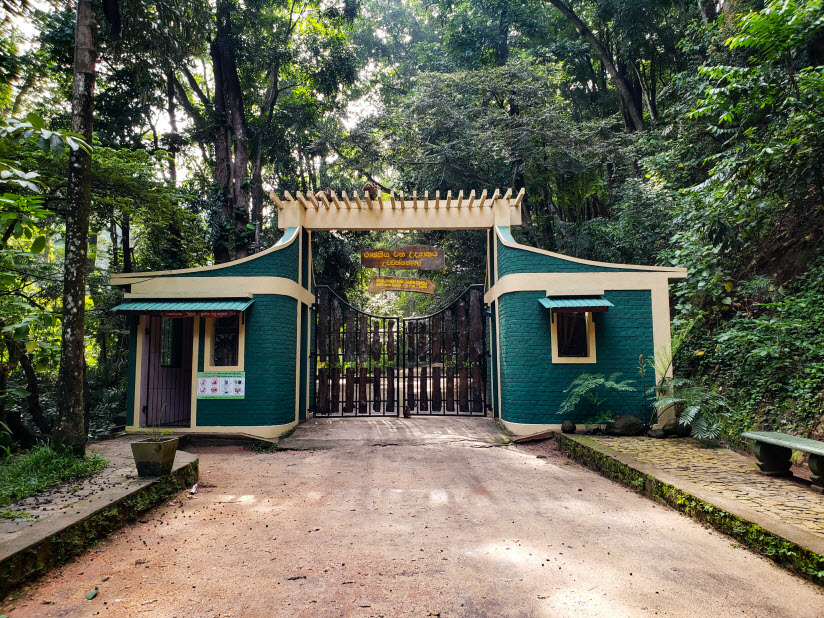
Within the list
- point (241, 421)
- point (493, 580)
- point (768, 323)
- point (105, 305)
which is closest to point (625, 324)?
point (768, 323)

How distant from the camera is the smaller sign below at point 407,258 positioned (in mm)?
10117

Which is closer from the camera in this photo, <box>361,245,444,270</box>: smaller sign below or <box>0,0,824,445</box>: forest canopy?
<box>0,0,824,445</box>: forest canopy

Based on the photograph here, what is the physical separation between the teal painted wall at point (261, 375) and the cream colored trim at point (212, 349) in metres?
0.07

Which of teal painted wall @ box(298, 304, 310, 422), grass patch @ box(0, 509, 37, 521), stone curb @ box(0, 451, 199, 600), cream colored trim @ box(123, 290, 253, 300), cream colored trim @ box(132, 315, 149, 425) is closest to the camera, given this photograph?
stone curb @ box(0, 451, 199, 600)

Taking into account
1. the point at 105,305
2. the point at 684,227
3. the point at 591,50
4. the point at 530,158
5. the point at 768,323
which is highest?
the point at 591,50

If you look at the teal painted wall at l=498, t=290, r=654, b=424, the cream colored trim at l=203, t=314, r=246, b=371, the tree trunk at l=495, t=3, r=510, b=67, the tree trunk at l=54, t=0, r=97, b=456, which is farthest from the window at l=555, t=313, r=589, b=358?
the tree trunk at l=495, t=3, r=510, b=67

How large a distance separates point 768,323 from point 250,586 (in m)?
7.88

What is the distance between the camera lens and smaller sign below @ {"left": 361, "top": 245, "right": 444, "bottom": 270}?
33.2ft

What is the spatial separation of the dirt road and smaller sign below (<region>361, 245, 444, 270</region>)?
540 centimetres

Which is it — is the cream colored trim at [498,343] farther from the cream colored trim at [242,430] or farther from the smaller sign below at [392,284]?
the cream colored trim at [242,430]

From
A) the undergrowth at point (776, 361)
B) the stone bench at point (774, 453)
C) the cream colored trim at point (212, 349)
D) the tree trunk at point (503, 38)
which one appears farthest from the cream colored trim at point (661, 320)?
the tree trunk at point (503, 38)

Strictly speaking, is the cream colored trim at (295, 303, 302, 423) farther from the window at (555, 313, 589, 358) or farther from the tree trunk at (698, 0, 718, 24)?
the tree trunk at (698, 0, 718, 24)

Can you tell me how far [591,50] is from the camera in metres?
17.4

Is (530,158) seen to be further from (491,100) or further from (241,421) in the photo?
(241,421)
